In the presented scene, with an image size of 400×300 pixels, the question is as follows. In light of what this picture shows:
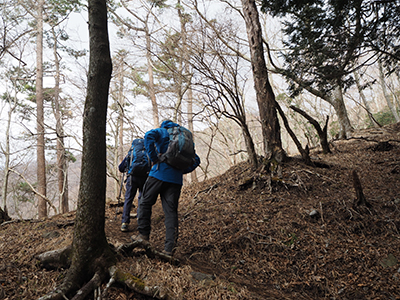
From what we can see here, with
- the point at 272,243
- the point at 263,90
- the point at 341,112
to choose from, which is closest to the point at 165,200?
the point at 272,243

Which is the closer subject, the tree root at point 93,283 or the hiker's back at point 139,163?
the tree root at point 93,283

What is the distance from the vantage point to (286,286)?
2701 mm

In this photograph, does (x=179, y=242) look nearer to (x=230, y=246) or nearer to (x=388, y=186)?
(x=230, y=246)

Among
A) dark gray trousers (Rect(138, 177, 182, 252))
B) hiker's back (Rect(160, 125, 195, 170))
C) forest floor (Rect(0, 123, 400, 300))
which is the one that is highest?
hiker's back (Rect(160, 125, 195, 170))

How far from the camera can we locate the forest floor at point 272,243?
2.21m

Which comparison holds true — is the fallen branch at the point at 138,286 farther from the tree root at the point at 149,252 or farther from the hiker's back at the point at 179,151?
the hiker's back at the point at 179,151

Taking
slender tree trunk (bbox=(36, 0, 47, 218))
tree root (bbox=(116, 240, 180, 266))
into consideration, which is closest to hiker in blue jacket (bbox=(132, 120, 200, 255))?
tree root (bbox=(116, 240, 180, 266))

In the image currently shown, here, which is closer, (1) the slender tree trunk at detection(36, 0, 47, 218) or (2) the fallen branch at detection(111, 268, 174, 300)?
(2) the fallen branch at detection(111, 268, 174, 300)

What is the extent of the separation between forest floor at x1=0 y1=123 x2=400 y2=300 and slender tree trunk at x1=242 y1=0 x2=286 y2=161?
0.72m

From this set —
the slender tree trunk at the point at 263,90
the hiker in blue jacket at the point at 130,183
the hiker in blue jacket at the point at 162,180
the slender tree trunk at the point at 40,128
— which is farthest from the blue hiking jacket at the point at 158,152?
the slender tree trunk at the point at 40,128

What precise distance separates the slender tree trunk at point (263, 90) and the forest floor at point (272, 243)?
28.4 inches

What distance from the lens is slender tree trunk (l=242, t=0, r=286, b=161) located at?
5562 mm

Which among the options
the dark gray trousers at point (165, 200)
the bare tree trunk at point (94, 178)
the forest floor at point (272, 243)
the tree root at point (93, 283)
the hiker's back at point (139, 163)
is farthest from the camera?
the hiker's back at point (139, 163)

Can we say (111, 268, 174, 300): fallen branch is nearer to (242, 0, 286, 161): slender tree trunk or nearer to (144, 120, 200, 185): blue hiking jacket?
(144, 120, 200, 185): blue hiking jacket
